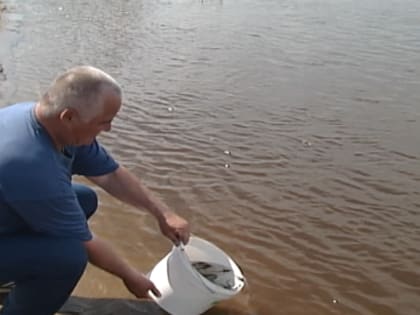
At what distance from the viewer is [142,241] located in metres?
3.95

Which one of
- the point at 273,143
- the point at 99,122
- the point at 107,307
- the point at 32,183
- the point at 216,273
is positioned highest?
the point at 99,122

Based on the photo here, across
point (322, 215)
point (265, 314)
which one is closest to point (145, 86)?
point (322, 215)

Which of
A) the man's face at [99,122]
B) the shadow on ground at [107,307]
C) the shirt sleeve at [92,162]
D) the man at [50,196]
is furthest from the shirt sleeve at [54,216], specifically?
the shadow on ground at [107,307]

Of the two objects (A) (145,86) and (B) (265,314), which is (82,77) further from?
(A) (145,86)

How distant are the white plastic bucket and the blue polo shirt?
502 millimetres

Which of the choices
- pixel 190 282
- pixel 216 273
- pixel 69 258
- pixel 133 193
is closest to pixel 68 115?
pixel 69 258

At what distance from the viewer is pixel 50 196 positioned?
2.42m

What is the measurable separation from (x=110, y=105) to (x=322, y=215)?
7.69ft

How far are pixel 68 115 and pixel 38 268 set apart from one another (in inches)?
24.6

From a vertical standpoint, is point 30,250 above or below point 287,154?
above

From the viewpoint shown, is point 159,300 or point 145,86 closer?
point 159,300

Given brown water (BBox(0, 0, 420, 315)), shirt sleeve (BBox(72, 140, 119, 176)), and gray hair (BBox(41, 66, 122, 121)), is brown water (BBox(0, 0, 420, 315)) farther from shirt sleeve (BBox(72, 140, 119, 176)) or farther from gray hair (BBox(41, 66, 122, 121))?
gray hair (BBox(41, 66, 122, 121))

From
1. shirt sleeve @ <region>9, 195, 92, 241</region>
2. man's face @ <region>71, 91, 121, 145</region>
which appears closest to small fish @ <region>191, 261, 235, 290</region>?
shirt sleeve @ <region>9, 195, 92, 241</region>

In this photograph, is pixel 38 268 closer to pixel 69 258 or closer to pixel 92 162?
pixel 69 258
